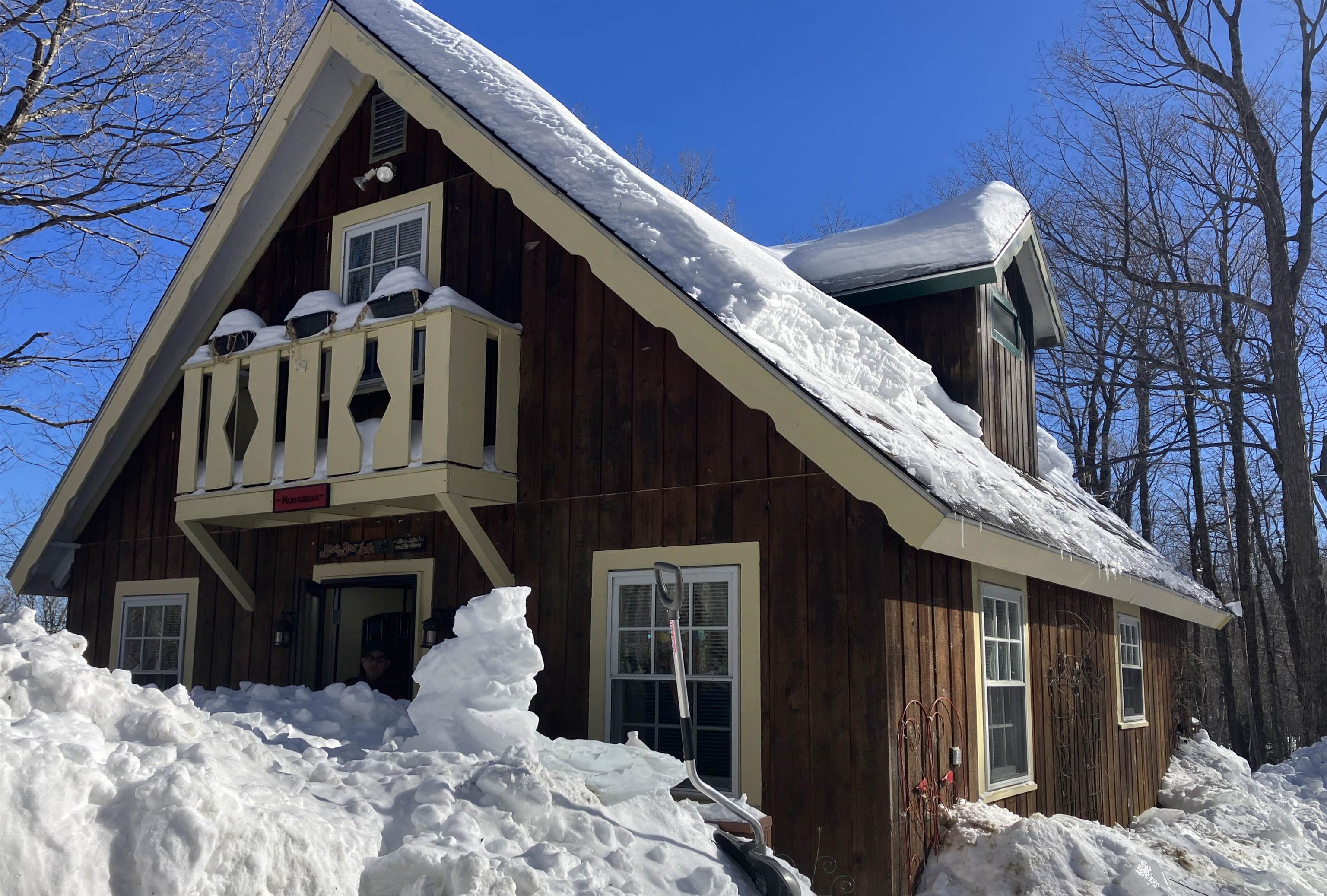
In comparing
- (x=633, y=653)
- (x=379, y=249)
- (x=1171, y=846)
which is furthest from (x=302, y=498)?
(x=1171, y=846)

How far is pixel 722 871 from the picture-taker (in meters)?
5.07

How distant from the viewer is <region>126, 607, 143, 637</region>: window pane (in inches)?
427

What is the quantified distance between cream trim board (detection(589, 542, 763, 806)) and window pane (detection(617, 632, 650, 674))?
95 millimetres

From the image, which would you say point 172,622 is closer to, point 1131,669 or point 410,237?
point 410,237

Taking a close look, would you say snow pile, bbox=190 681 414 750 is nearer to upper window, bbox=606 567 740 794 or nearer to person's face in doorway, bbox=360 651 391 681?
person's face in doorway, bbox=360 651 391 681

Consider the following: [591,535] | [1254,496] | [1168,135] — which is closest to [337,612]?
[591,535]

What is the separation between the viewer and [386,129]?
33.5 feet

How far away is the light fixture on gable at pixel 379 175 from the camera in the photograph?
9844 millimetres

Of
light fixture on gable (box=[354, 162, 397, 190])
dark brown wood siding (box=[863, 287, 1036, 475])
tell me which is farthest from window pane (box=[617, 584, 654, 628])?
light fixture on gable (box=[354, 162, 397, 190])

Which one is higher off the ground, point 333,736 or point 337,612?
point 337,612

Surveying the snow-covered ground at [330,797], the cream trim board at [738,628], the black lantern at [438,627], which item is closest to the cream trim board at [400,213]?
the black lantern at [438,627]

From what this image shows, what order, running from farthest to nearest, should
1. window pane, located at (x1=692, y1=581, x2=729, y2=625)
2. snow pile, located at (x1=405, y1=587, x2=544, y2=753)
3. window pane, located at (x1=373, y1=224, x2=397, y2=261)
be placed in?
window pane, located at (x1=373, y1=224, x2=397, y2=261)
window pane, located at (x1=692, y1=581, x2=729, y2=625)
snow pile, located at (x1=405, y1=587, x2=544, y2=753)

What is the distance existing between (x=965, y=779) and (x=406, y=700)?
153 inches

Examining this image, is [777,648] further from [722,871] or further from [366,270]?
[366,270]
